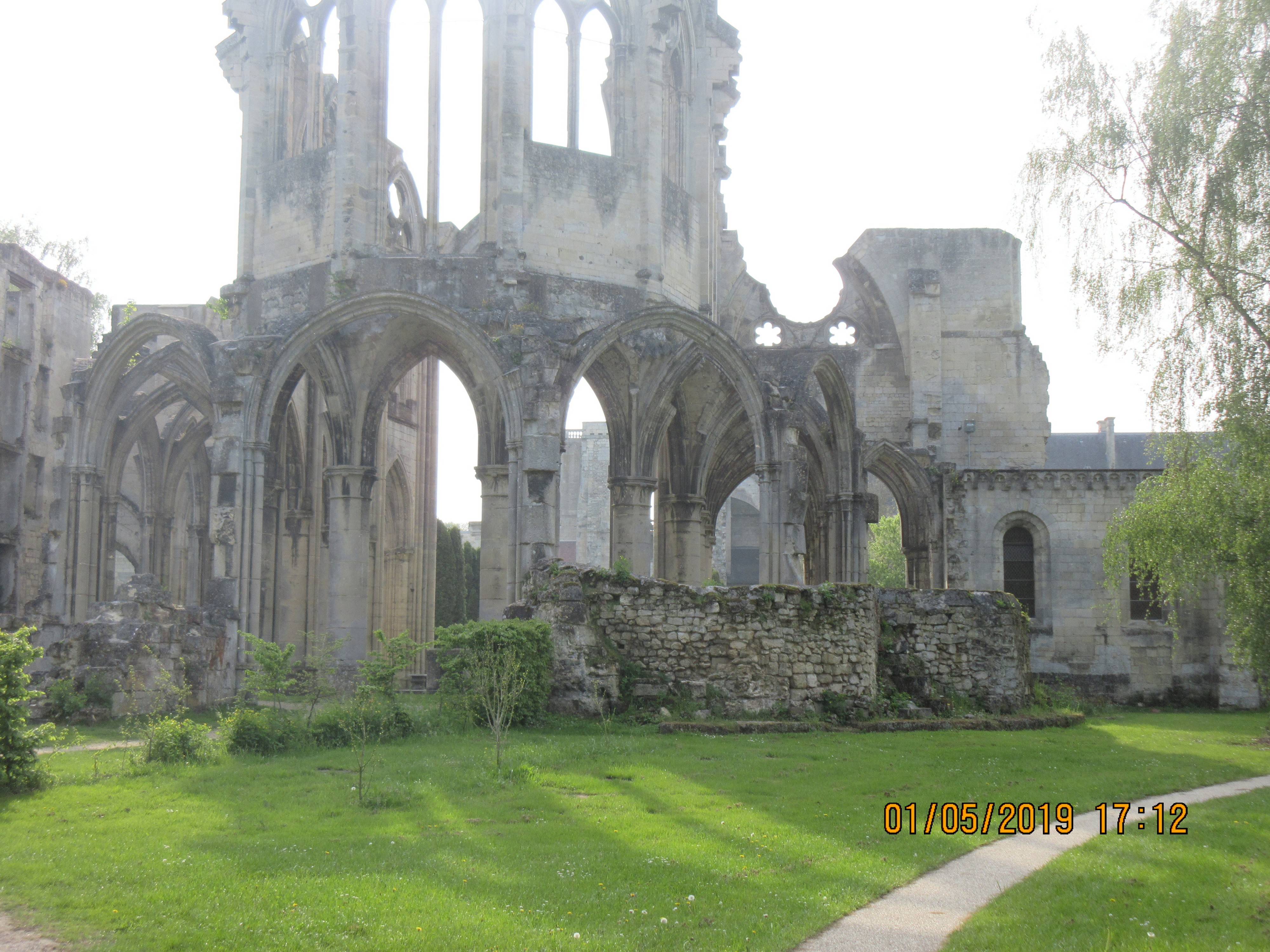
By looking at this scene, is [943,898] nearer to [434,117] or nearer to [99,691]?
[99,691]

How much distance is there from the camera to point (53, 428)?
70.9 ft

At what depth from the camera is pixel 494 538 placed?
66.9 feet

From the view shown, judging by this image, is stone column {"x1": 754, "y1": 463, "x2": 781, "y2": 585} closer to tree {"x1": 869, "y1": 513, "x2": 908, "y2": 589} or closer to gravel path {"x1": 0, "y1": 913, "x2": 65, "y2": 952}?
gravel path {"x1": 0, "y1": 913, "x2": 65, "y2": 952}

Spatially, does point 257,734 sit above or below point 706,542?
below

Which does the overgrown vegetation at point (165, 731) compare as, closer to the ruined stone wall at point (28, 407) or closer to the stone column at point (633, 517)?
the stone column at point (633, 517)

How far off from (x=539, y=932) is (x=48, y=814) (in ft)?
15.3

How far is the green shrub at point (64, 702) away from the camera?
44.7 ft

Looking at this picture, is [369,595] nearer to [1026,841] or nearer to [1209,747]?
[1209,747]

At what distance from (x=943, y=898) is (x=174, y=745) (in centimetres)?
737

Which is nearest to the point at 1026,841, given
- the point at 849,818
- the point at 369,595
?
the point at 849,818

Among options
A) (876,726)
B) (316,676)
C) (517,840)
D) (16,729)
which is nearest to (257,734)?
(316,676)

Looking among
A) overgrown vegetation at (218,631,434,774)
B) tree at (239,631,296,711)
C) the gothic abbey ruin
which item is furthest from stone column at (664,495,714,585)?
tree at (239,631,296,711)

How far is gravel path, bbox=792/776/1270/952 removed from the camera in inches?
225

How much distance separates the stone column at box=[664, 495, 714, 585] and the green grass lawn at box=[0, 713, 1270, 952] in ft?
35.0
